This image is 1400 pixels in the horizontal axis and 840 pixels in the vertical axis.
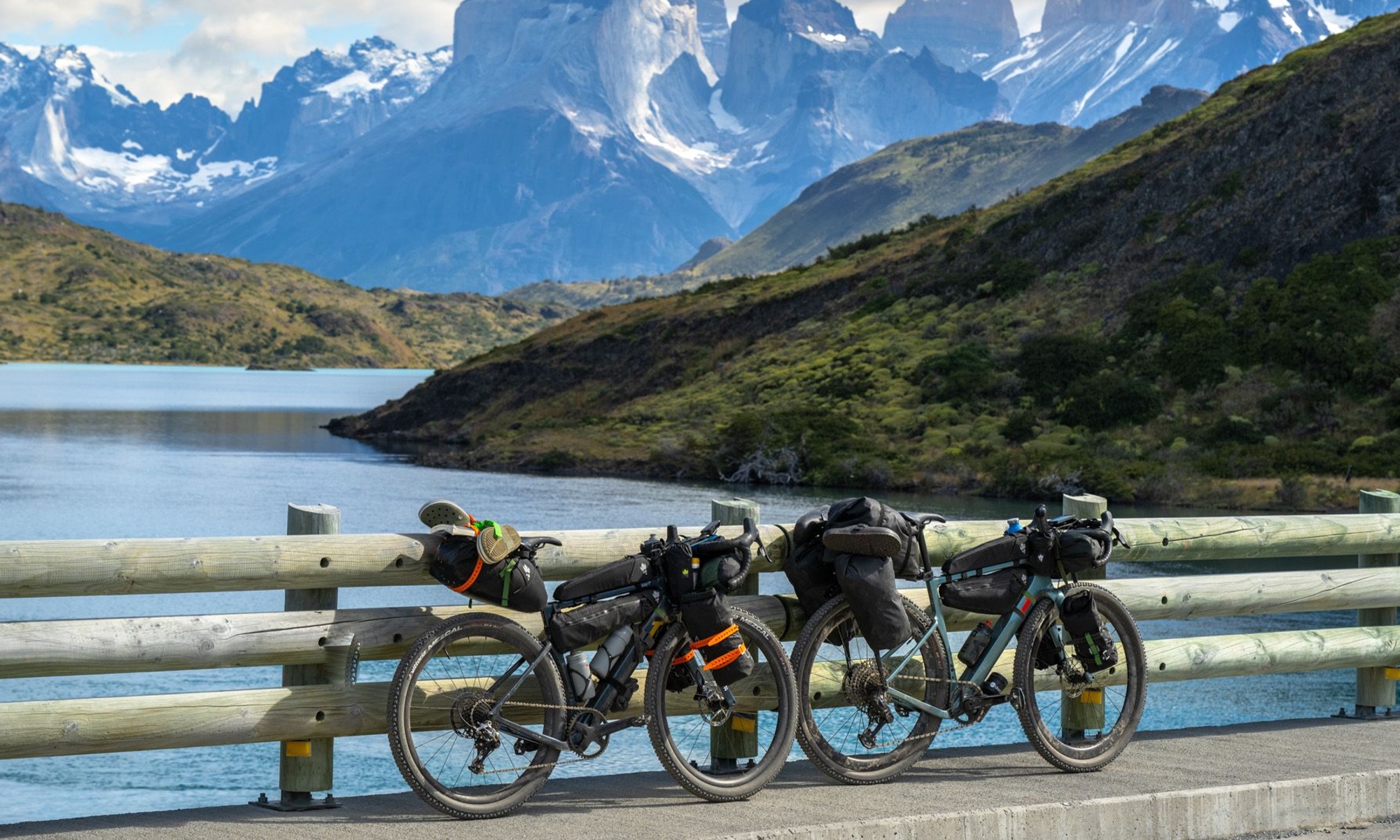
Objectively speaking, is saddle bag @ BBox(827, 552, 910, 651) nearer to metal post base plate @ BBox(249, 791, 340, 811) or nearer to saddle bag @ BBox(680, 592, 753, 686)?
saddle bag @ BBox(680, 592, 753, 686)

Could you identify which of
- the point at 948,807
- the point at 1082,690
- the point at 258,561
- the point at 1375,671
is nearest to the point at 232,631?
the point at 258,561

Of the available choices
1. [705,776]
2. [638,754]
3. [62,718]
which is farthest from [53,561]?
[638,754]

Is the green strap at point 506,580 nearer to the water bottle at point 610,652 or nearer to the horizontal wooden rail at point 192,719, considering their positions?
the water bottle at point 610,652

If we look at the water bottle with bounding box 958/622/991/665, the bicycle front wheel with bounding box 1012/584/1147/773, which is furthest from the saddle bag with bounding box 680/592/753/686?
the bicycle front wheel with bounding box 1012/584/1147/773

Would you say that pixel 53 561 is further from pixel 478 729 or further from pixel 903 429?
pixel 903 429

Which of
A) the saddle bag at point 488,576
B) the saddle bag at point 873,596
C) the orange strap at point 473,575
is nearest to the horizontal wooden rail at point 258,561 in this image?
the saddle bag at point 488,576

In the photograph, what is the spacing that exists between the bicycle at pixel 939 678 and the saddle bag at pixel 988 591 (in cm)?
4

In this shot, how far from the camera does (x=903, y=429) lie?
59219 mm

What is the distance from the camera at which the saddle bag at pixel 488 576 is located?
708 centimetres

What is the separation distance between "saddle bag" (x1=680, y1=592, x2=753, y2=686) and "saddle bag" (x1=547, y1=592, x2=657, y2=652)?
0.65 ft

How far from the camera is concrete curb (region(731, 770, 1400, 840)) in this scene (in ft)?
22.8

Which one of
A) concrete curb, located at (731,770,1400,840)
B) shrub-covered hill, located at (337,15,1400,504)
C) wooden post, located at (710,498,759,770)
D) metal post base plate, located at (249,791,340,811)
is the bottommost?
concrete curb, located at (731,770,1400,840)

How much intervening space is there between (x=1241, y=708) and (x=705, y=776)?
13.5 m

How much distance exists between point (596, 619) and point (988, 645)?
2.23 meters
